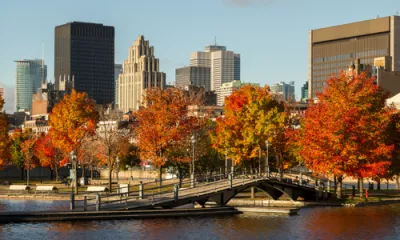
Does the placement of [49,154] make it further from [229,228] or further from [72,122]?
Result: [229,228]

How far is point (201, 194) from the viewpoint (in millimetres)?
80938

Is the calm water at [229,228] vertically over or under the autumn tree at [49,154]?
under

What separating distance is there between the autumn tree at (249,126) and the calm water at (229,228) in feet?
75.6

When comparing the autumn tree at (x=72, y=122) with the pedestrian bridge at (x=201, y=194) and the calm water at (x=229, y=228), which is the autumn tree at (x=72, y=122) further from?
the calm water at (x=229, y=228)

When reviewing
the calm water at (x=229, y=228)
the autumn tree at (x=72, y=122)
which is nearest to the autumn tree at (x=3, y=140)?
the autumn tree at (x=72, y=122)

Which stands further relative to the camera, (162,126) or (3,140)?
(3,140)

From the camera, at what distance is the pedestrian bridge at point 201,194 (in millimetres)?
75875

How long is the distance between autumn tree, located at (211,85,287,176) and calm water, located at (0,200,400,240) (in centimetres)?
2304

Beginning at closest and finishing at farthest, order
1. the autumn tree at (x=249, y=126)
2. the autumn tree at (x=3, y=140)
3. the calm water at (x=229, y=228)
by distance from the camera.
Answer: the calm water at (x=229, y=228)
the autumn tree at (x=249, y=126)
the autumn tree at (x=3, y=140)

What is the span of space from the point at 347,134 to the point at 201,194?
18.5 metres

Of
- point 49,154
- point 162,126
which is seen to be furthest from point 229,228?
point 49,154

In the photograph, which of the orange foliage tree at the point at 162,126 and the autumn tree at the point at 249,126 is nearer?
the orange foliage tree at the point at 162,126

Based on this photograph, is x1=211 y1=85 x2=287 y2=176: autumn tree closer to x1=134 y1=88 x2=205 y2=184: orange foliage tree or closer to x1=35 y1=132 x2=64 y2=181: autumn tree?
x1=134 y1=88 x2=205 y2=184: orange foliage tree

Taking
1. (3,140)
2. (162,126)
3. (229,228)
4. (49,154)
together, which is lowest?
(229,228)
